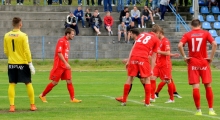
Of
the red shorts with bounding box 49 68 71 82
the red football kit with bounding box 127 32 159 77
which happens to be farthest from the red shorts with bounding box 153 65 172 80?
the red shorts with bounding box 49 68 71 82

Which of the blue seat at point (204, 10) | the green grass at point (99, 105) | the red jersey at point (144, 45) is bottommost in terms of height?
the green grass at point (99, 105)

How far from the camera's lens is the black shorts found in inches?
616

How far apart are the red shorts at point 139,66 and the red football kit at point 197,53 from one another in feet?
5.85

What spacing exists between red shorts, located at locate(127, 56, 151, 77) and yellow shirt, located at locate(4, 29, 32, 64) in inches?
108

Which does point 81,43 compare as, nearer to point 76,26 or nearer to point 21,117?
point 76,26

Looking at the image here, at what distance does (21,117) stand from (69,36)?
4.26m

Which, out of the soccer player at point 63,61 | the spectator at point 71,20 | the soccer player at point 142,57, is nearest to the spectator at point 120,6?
the spectator at point 71,20

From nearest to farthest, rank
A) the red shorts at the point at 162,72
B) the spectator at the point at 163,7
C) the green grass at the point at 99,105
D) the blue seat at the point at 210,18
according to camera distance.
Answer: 1. the green grass at the point at 99,105
2. the red shorts at the point at 162,72
3. the spectator at the point at 163,7
4. the blue seat at the point at 210,18

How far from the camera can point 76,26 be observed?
43.3 metres

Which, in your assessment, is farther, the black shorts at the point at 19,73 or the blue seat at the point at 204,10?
the blue seat at the point at 204,10

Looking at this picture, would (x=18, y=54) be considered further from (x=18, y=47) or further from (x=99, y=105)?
(x=99, y=105)

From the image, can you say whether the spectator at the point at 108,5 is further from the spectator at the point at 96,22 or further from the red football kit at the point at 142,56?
the red football kit at the point at 142,56

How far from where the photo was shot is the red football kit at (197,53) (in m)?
14.9

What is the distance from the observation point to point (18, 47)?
51.2 ft
